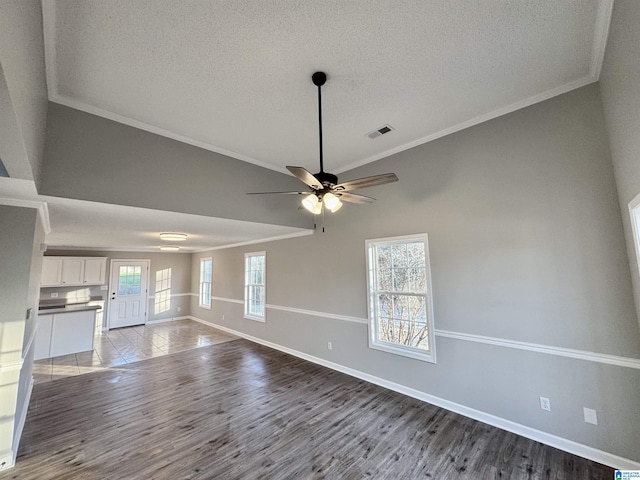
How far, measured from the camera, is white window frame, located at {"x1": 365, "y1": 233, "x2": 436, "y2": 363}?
3.42 meters

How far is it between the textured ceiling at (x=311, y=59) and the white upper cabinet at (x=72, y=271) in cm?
653

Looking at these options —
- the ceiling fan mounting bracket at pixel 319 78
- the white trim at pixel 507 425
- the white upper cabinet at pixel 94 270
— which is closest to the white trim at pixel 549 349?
the white trim at pixel 507 425

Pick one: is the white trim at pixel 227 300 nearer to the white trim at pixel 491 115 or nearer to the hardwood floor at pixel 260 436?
the hardwood floor at pixel 260 436

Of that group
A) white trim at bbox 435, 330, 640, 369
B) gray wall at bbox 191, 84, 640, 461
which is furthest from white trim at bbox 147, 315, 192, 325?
white trim at bbox 435, 330, 640, 369

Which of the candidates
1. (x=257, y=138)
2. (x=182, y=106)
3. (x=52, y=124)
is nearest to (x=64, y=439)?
(x=52, y=124)

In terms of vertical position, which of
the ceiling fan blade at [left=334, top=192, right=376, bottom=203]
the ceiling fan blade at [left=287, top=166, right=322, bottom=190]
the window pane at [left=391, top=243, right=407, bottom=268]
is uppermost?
the ceiling fan blade at [left=287, top=166, right=322, bottom=190]

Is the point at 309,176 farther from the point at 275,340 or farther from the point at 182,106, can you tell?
the point at 275,340

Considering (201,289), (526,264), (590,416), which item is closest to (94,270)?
(201,289)

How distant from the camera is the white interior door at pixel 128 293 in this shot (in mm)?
7992

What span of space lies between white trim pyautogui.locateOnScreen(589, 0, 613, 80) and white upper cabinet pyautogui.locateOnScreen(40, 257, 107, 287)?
10304 mm

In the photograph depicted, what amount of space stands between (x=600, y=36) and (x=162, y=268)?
35.1 ft

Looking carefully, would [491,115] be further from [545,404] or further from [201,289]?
[201,289]

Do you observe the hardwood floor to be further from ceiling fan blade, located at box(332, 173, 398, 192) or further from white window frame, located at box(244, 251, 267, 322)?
ceiling fan blade, located at box(332, 173, 398, 192)

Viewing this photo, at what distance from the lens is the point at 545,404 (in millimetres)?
2590
